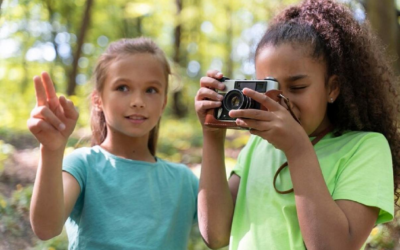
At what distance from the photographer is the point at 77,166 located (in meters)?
2.11

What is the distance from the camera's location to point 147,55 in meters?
2.36

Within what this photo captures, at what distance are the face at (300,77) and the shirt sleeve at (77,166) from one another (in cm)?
89

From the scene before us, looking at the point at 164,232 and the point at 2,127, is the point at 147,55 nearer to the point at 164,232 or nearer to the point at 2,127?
the point at 164,232

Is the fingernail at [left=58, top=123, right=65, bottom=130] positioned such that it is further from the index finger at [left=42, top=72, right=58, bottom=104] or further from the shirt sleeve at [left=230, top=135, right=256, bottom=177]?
the shirt sleeve at [left=230, top=135, right=256, bottom=177]

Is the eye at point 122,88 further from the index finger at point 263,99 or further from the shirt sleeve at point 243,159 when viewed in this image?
the index finger at point 263,99

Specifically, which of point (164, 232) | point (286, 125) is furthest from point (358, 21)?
point (164, 232)

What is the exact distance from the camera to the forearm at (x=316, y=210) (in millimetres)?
1501

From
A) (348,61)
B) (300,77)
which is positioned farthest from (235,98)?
(348,61)

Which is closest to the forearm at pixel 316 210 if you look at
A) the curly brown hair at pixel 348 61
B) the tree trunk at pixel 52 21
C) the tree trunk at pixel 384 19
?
the curly brown hair at pixel 348 61

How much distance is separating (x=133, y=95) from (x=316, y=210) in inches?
42.7

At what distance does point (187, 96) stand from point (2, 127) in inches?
346

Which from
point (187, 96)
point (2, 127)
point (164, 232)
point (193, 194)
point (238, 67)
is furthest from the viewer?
point (238, 67)

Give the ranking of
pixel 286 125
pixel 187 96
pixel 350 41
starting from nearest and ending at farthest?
pixel 286 125 → pixel 350 41 → pixel 187 96

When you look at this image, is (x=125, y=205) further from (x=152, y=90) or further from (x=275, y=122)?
(x=275, y=122)
